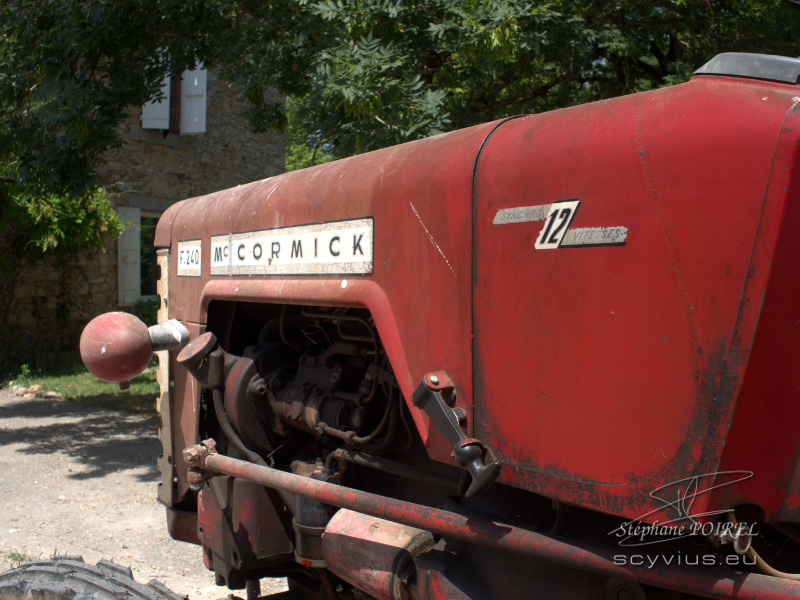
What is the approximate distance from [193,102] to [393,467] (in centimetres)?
1027

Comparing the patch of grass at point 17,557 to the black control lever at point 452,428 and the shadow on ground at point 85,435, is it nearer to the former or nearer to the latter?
the shadow on ground at point 85,435

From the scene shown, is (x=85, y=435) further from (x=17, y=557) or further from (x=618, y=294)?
(x=618, y=294)

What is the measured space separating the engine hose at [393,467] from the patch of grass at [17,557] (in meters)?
2.86

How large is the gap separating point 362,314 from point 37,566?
1.28 metres

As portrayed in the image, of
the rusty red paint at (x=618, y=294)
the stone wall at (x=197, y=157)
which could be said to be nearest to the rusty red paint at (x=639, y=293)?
the rusty red paint at (x=618, y=294)

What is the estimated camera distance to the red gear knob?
250cm

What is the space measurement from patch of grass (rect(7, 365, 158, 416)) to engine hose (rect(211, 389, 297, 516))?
6151 mm

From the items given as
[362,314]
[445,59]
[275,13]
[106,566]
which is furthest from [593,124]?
[275,13]

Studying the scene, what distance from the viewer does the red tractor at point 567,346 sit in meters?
1.20

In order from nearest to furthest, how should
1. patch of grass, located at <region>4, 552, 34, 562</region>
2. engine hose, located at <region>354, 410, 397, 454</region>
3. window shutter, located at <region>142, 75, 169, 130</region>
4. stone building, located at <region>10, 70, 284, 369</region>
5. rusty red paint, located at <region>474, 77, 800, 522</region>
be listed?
rusty red paint, located at <region>474, 77, 800, 522</region>, engine hose, located at <region>354, 410, 397, 454</region>, patch of grass, located at <region>4, 552, 34, 562</region>, stone building, located at <region>10, 70, 284, 369</region>, window shutter, located at <region>142, 75, 169, 130</region>

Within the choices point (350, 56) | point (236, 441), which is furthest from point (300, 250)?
point (350, 56)

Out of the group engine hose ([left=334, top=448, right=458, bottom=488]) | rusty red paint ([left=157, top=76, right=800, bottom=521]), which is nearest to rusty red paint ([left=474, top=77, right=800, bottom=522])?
rusty red paint ([left=157, top=76, right=800, bottom=521])

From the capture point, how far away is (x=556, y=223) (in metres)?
1.40

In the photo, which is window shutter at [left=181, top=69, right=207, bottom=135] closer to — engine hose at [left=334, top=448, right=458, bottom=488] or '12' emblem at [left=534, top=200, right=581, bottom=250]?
engine hose at [left=334, top=448, right=458, bottom=488]
